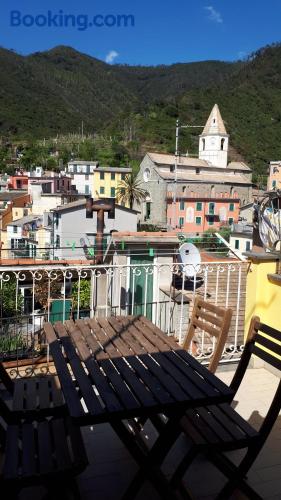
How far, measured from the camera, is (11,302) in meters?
13.9

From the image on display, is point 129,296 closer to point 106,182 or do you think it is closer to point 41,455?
point 41,455

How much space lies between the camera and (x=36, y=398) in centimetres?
210

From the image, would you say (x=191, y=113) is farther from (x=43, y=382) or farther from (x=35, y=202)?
(x=43, y=382)

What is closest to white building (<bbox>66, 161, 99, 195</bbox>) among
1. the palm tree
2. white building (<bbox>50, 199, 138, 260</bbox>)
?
the palm tree

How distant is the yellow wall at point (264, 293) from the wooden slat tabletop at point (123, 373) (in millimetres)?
1468

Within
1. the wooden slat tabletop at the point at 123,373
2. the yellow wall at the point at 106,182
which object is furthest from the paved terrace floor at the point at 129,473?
the yellow wall at the point at 106,182

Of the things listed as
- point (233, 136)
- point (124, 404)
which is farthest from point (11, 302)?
point (233, 136)

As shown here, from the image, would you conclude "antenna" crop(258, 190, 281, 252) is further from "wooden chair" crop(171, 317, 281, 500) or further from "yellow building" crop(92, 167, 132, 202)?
"yellow building" crop(92, 167, 132, 202)

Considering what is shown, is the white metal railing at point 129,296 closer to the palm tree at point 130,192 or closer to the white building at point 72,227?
the white building at point 72,227

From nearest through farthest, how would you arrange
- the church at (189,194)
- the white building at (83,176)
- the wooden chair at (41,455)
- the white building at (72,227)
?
the wooden chair at (41,455), the white building at (72,227), the church at (189,194), the white building at (83,176)

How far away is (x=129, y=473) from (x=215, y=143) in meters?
54.9

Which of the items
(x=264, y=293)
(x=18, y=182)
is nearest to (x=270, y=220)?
(x=264, y=293)

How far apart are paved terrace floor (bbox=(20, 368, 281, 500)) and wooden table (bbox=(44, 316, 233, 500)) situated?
41 centimetres

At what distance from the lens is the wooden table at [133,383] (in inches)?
61.7
